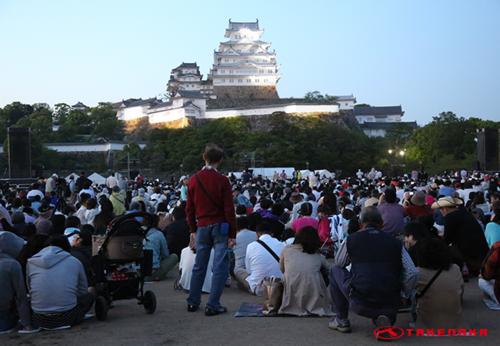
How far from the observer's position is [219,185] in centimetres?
A: 433

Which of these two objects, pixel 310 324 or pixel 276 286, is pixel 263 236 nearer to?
pixel 276 286

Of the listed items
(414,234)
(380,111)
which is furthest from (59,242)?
(380,111)

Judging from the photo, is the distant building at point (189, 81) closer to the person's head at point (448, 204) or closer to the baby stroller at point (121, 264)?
the person's head at point (448, 204)

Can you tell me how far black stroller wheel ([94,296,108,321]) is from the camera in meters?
4.16

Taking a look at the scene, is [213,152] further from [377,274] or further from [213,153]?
[377,274]

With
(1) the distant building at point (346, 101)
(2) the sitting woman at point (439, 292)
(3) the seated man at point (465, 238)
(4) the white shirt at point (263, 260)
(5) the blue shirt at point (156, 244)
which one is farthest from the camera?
(1) the distant building at point (346, 101)

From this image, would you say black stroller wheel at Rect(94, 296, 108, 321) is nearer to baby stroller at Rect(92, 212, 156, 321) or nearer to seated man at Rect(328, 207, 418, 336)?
baby stroller at Rect(92, 212, 156, 321)

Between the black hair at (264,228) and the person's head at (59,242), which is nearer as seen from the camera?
the person's head at (59,242)

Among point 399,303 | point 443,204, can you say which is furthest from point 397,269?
point 443,204

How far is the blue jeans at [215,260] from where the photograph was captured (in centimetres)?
432

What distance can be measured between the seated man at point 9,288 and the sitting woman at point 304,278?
81.5 inches

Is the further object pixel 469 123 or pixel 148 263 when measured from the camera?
pixel 469 123

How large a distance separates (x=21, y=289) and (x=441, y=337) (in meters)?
3.19

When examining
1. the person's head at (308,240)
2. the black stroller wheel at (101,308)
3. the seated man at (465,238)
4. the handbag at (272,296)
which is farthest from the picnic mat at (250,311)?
the seated man at (465,238)
